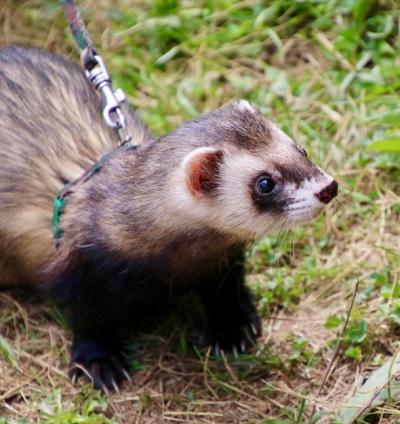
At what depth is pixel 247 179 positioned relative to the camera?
2520mm

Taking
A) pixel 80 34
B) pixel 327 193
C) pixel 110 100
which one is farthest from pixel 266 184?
pixel 80 34

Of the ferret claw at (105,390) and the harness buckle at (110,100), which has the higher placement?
the harness buckle at (110,100)

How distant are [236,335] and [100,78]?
3.41 ft

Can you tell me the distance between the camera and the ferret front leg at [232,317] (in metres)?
3.09

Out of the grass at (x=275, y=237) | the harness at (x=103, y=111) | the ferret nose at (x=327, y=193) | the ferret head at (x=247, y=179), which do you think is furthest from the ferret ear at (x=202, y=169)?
the grass at (x=275, y=237)

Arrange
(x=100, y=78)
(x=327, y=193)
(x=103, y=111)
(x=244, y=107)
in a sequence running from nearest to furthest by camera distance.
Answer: (x=327, y=193) < (x=244, y=107) < (x=100, y=78) < (x=103, y=111)

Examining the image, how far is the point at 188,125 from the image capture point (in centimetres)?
265

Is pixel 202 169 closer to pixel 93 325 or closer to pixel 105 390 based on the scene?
pixel 93 325

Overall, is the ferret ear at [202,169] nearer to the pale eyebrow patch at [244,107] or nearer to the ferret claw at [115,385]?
the pale eyebrow patch at [244,107]

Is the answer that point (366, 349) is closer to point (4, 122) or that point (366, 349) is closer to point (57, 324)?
point (57, 324)

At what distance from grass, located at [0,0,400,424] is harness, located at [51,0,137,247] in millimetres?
522

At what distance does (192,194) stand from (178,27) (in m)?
2.13

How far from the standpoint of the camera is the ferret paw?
9.86 ft

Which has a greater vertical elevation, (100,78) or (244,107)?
(100,78)
